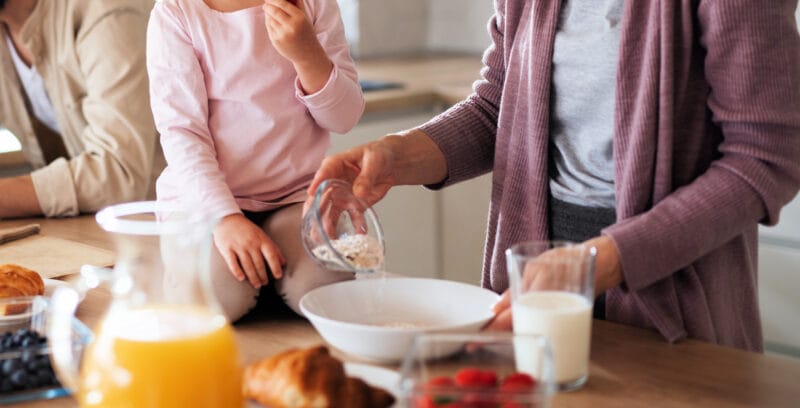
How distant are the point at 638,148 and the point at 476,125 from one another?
31 centimetres

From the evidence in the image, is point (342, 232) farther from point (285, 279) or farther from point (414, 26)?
point (414, 26)

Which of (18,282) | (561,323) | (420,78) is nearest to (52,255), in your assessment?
(18,282)

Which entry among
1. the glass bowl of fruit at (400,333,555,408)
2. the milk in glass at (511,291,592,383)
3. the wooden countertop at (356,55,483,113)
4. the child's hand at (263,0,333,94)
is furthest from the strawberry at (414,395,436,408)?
the wooden countertop at (356,55,483,113)

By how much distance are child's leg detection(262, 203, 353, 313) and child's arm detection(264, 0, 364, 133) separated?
0.14m

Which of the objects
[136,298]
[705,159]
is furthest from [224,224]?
[705,159]

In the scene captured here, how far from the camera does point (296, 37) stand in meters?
1.22

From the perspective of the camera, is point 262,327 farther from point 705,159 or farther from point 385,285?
point 705,159

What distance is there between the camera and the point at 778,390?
38.6 inches

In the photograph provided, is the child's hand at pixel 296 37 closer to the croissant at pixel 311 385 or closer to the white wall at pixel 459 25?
the croissant at pixel 311 385

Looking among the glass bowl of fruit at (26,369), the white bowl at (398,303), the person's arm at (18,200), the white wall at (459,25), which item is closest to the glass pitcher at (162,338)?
the glass bowl of fruit at (26,369)

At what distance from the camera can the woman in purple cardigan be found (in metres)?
1.13

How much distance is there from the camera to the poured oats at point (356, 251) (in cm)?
110

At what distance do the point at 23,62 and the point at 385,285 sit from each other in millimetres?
1116

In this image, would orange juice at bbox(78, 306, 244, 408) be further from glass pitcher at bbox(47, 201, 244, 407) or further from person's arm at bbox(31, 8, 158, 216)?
person's arm at bbox(31, 8, 158, 216)
